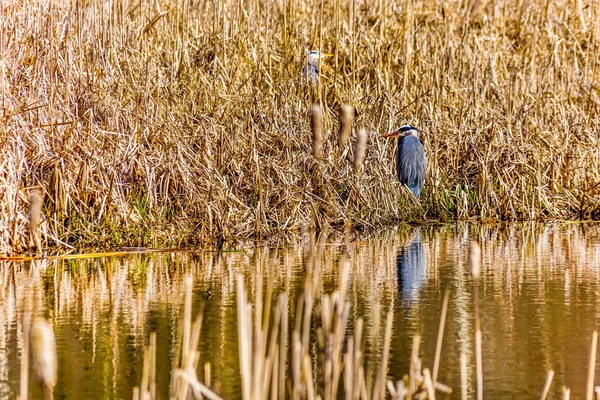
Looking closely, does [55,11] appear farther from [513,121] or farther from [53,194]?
[513,121]

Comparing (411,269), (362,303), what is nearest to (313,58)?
(411,269)

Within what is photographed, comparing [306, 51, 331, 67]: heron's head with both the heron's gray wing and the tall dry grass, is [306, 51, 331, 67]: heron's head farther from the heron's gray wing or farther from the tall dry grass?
the heron's gray wing

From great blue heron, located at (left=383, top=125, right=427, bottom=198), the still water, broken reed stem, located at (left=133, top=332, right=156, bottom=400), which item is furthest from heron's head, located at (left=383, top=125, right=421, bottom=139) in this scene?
broken reed stem, located at (left=133, top=332, right=156, bottom=400)

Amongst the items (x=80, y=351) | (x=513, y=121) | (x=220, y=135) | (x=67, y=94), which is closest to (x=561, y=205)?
(x=513, y=121)

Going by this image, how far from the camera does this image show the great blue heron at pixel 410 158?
858 cm

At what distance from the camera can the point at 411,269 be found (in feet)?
21.0

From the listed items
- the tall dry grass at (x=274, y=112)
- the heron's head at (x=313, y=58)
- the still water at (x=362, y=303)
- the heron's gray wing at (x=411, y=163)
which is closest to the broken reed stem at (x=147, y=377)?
the still water at (x=362, y=303)

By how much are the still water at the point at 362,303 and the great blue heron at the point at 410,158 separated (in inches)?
32.1

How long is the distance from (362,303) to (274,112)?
297 cm

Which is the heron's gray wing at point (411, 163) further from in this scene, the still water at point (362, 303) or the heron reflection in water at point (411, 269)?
the heron reflection in water at point (411, 269)

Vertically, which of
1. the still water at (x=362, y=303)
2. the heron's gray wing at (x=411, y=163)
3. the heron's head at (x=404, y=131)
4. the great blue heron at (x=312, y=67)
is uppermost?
the great blue heron at (x=312, y=67)

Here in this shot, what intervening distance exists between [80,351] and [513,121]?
561cm

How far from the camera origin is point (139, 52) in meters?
7.72

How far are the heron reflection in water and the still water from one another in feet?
0.04
